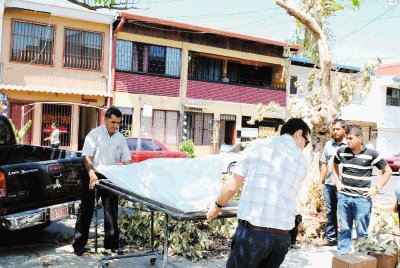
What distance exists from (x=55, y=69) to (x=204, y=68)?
30.1ft

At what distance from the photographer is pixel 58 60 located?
20.0 meters

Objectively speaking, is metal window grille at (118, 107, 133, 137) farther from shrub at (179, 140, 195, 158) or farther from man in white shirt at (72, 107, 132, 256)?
man in white shirt at (72, 107, 132, 256)

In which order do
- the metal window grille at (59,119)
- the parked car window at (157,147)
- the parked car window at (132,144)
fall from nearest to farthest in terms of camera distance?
1. the parked car window at (132,144)
2. the parked car window at (157,147)
3. the metal window grille at (59,119)

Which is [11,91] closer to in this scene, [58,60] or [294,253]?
[58,60]

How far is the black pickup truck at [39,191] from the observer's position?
17.1ft

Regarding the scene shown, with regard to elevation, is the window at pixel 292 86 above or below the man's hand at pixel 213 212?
above

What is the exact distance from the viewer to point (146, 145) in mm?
15930

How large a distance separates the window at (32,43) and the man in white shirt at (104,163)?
15.2 meters

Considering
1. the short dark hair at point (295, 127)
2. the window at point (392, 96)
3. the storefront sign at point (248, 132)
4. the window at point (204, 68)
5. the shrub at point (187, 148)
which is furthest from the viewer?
the window at point (392, 96)

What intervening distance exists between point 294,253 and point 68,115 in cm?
1615

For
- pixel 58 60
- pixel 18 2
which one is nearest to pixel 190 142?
pixel 58 60

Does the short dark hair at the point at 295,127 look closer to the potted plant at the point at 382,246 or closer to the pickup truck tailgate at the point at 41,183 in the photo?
the potted plant at the point at 382,246

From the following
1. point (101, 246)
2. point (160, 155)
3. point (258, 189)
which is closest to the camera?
point (258, 189)

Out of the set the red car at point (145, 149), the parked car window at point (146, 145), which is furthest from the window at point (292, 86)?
the parked car window at point (146, 145)
